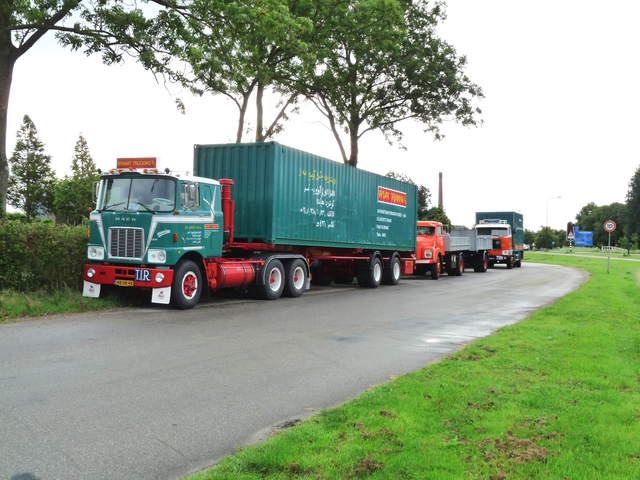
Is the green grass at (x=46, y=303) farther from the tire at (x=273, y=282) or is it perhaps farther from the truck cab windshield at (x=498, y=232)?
the truck cab windshield at (x=498, y=232)

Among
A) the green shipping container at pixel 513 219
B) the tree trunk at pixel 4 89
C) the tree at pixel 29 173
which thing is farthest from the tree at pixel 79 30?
the tree at pixel 29 173

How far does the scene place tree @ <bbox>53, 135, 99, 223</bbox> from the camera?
69438 mm

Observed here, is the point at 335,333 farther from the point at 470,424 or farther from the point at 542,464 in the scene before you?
→ the point at 542,464

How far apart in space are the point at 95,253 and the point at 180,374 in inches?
266

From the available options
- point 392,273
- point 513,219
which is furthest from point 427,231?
point 513,219

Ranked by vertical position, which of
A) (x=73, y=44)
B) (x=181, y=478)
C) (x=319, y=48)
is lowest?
(x=181, y=478)

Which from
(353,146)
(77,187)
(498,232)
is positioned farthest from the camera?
(77,187)

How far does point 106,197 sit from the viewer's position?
42.0 ft

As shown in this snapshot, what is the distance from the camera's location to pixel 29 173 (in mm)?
72250

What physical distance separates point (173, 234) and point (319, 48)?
13169mm

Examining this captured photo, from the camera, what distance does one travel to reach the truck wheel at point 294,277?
1636 cm

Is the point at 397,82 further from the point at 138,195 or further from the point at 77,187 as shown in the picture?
the point at 77,187

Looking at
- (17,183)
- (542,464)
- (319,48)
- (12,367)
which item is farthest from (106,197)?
(17,183)

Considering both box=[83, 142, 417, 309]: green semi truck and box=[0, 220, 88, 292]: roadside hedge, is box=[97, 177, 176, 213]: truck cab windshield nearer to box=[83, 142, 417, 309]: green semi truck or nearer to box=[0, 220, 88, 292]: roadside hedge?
box=[83, 142, 417, 309]: green semi truck
